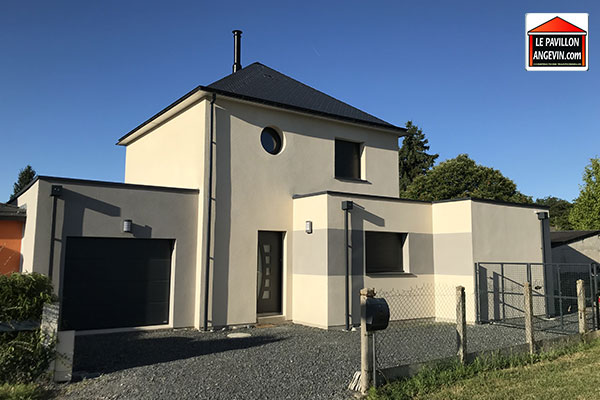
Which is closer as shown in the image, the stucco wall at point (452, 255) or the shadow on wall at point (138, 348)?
the shadow on wall at point (138, 348)

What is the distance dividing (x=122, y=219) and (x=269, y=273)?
4106 mm

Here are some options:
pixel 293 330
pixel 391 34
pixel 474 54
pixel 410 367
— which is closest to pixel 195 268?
pixel 293 330

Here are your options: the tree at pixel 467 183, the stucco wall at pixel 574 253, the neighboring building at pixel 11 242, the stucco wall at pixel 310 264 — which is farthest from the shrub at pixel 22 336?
the tree at pixel 467 183

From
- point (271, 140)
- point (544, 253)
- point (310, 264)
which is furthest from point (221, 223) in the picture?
point (544, 253)

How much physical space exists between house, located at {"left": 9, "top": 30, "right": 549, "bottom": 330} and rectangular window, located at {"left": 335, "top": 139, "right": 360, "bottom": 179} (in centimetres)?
5

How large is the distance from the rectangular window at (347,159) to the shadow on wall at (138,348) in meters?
6.27

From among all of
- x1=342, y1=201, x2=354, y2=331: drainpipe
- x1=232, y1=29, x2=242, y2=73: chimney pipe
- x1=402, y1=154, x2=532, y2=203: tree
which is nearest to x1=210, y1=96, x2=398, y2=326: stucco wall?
x1=342, y1=201, x2=354, y2=331: drainpipe

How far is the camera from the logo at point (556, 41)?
9195 mm

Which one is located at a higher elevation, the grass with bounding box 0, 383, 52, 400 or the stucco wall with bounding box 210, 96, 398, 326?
the stucco wall with bounding box 210, 96, 398, 326

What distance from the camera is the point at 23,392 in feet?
17.6

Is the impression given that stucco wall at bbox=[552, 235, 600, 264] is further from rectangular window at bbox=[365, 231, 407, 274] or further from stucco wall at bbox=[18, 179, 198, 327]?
stucco wall at bbox=[18, 179, 198, 327]

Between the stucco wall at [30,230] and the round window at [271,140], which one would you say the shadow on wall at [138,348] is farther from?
the round window at [271,140]

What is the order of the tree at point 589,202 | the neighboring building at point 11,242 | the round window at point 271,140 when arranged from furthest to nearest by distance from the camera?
the tree at point 589,202, the round window at point 271,140, the neighboring building at point 11,242

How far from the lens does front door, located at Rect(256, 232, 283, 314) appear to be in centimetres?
1198
